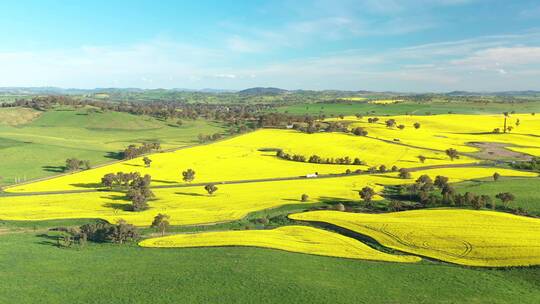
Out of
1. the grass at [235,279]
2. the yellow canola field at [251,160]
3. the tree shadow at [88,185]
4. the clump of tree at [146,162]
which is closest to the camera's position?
the grass at [235,279]

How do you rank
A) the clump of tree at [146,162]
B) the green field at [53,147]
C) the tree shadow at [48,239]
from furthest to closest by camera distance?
the clump of tree at [146,162], the green field at [53,147], the tree shadow at [48,239]

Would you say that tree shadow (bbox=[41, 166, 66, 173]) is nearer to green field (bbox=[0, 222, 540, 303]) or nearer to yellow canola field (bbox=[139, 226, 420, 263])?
green field (bbox=[0, 222, 540, 303])

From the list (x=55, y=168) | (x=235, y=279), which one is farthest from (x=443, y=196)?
(x=55, y=168)

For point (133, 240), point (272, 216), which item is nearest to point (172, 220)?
point (133, 240)

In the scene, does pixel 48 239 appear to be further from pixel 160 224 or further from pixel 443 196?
pixel 443 196

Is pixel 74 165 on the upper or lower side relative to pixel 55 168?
upper

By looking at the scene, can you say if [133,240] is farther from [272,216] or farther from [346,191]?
[346,191]

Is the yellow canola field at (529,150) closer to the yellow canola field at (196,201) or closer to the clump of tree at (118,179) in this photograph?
the yellow canola field at (196,201)

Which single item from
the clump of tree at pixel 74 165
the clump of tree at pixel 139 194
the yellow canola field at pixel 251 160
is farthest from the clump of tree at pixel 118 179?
the clump of tree at pixel 74 165
